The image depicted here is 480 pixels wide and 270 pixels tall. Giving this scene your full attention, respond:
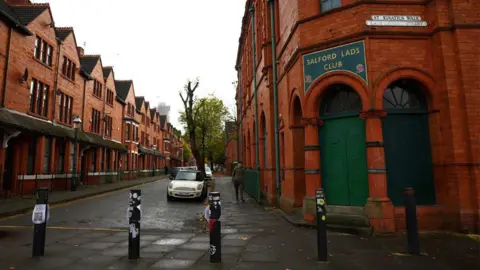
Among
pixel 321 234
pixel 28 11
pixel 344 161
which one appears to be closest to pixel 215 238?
pixel 321 234

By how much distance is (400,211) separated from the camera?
779 centimetres

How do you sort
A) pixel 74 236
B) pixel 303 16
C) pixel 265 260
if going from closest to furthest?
pixel 265 260 < pixel 74 236 < pixel 303 16

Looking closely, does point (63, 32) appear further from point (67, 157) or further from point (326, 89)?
point (326, 89)

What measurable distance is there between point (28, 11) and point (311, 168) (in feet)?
63.3

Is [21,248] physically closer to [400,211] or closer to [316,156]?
[316,156]

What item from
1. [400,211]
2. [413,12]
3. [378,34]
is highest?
[413,12]

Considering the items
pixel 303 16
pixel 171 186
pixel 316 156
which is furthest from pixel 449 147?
pixel 171 186

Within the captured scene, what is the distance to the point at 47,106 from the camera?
19578 mm

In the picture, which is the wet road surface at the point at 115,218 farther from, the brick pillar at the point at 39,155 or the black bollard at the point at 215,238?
the brick pillar at the point at 39,155

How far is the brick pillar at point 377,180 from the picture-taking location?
Answer: 750 centimetres

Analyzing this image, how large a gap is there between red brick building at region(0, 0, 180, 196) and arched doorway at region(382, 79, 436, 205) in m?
15.0

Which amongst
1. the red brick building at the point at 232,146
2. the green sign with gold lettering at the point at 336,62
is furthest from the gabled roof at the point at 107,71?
the green sign with gold lettering at the point at 336,62

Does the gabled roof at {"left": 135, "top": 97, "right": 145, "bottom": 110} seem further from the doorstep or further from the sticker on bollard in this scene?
the sticker on bollard

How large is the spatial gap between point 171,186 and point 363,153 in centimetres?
1031
